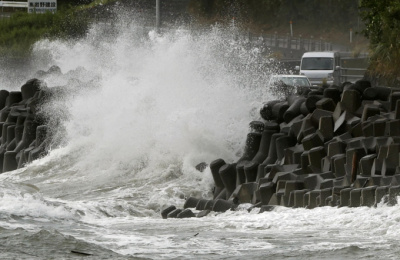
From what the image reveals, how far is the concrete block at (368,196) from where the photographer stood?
44.0 feet

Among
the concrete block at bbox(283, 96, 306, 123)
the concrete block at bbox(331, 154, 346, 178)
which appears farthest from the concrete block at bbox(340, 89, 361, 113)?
the concrete block at bbox(331, 154, 346, 178)

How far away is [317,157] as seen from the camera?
15.7 metres

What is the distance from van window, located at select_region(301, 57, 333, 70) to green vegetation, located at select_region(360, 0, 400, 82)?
698 centimetres

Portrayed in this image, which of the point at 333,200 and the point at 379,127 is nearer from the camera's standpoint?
the point at 333,200

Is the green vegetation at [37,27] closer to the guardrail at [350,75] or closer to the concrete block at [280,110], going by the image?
the guardrail at [350,75]

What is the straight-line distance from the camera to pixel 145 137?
843 inches

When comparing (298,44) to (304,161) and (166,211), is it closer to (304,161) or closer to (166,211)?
(304,161)

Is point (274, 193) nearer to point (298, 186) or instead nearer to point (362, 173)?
point (298, 186)

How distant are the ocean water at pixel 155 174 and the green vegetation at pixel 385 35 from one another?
4036 millimetres

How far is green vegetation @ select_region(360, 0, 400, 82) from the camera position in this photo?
29.0m

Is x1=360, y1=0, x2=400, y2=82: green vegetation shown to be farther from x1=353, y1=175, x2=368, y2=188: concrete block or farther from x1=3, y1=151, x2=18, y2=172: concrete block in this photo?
x1=353, y1=175, x2=368, y2=188: concrete block

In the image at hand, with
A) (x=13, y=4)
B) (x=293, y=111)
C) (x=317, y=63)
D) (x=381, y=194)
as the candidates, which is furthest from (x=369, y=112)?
(x=13, y=4)

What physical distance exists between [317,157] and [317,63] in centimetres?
2329

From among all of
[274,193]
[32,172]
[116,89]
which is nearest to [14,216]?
[274,193]
